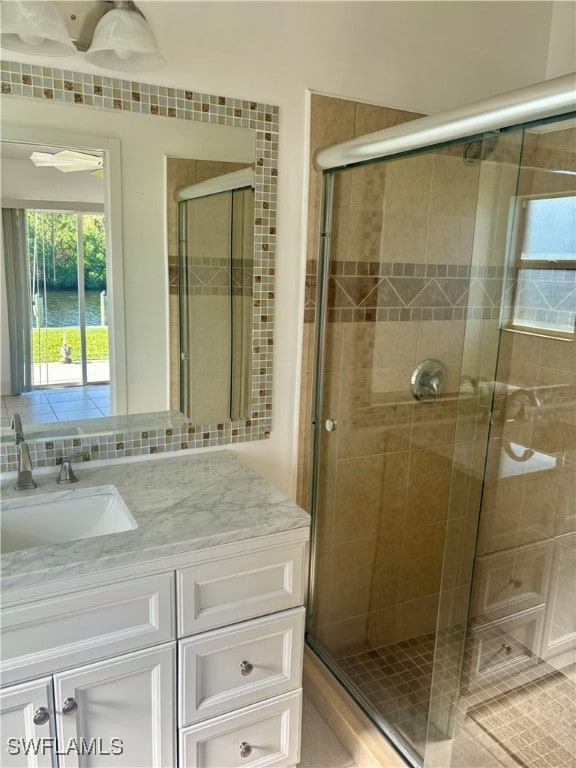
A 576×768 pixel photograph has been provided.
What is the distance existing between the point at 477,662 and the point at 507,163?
4.52ft

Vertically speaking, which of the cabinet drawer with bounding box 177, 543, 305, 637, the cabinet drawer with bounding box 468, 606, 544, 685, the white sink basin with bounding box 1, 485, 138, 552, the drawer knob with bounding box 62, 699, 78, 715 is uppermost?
the white sink basin with bounding box 1, 485, 138, 552

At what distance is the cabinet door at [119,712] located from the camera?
1.27 meters

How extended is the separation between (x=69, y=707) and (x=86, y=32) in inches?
62.9

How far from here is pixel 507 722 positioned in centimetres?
169

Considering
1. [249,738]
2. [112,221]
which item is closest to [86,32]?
[112,221]

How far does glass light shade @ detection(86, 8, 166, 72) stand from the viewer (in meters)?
1.44

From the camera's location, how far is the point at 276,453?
205 centimetres

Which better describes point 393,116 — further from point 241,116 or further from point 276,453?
point 276,453

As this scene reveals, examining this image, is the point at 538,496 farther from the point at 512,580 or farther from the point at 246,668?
the point at 246,668

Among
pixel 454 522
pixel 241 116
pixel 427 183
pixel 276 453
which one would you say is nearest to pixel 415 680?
pixel 454 522

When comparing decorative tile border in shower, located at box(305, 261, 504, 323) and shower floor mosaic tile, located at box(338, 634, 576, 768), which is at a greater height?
decorative tile border in shower, located at box(305, 261, 504, 323)

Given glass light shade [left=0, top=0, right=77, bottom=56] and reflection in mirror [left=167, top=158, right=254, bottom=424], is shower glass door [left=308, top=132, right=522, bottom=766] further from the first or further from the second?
glass light shade [left=0, top=0, right=77, bottom=56]

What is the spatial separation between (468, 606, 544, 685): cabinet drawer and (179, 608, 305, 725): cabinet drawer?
53 centimetres

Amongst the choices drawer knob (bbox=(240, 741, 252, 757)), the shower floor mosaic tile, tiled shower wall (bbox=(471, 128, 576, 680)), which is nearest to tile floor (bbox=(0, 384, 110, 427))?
drawer knob (bbox=(240, 741, 252, 757))
